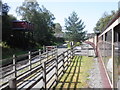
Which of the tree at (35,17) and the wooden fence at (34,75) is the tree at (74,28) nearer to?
the tree at (35,17)

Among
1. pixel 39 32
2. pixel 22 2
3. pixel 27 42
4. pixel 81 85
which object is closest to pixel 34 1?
pixel 22 2

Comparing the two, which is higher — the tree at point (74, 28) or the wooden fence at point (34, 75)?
the tree at point (74, 28)

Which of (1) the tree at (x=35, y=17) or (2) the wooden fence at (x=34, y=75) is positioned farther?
(1) the tree at (x=35, y=17)

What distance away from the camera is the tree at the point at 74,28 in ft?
187

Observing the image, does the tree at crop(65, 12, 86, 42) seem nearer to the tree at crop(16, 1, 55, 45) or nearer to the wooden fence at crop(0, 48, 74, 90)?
the tree at crop(16, 1, 55, 45)

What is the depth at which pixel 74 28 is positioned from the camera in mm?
57500

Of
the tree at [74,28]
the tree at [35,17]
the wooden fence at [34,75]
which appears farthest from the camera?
the tree at [74,28]

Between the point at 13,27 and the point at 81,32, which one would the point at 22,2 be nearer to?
the point at 13,27

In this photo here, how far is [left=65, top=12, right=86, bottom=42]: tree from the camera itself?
5706cm

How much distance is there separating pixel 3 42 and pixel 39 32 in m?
14.5

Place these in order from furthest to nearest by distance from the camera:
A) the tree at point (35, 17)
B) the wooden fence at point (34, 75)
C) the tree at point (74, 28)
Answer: the tree at point (74, 28) → the tree at point (35, 17) → the wooden fence at point (34, 75)

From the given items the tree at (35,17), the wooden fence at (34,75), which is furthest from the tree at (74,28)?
the wooden fence at (34,75)

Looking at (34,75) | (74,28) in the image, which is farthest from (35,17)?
(34,75)

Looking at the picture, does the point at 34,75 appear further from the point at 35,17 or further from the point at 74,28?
the point at 74,28
